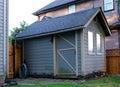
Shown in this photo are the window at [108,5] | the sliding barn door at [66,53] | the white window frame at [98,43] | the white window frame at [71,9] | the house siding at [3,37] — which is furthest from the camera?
the white window frame at [71,9]

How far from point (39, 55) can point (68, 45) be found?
2515mm

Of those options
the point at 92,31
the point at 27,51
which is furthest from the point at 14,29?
the point at 92,31

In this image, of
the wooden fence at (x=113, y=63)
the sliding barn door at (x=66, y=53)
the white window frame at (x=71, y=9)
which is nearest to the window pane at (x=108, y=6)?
the white window frame at (x=71, y=9)

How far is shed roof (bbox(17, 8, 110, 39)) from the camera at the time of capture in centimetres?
1592

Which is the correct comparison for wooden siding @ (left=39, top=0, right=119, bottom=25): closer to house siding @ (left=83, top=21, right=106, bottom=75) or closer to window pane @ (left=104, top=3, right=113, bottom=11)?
window pane @ (left=104, top=3, right=113, bottom=11)

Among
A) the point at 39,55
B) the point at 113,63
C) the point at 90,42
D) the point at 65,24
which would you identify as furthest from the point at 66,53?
the point at 113,63

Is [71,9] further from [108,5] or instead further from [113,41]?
[113,41]

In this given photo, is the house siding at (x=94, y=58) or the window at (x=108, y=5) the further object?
the window at (x=108, y=5)

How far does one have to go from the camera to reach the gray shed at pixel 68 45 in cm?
1578

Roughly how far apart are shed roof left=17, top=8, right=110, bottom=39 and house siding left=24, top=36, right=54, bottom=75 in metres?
0.45

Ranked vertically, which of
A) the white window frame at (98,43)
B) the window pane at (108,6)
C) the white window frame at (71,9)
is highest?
the white window frame at (71,9)

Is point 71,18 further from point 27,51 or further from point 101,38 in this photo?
point 27,51

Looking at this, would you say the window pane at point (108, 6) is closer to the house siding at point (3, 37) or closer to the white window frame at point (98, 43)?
the white window frame at point (98, 43)

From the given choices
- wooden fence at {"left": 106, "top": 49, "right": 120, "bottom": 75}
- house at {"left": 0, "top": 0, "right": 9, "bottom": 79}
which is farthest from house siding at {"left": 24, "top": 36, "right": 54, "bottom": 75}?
wooden fence at {"left": 106, "top": 49, "right": 120, "bottom": 75}
